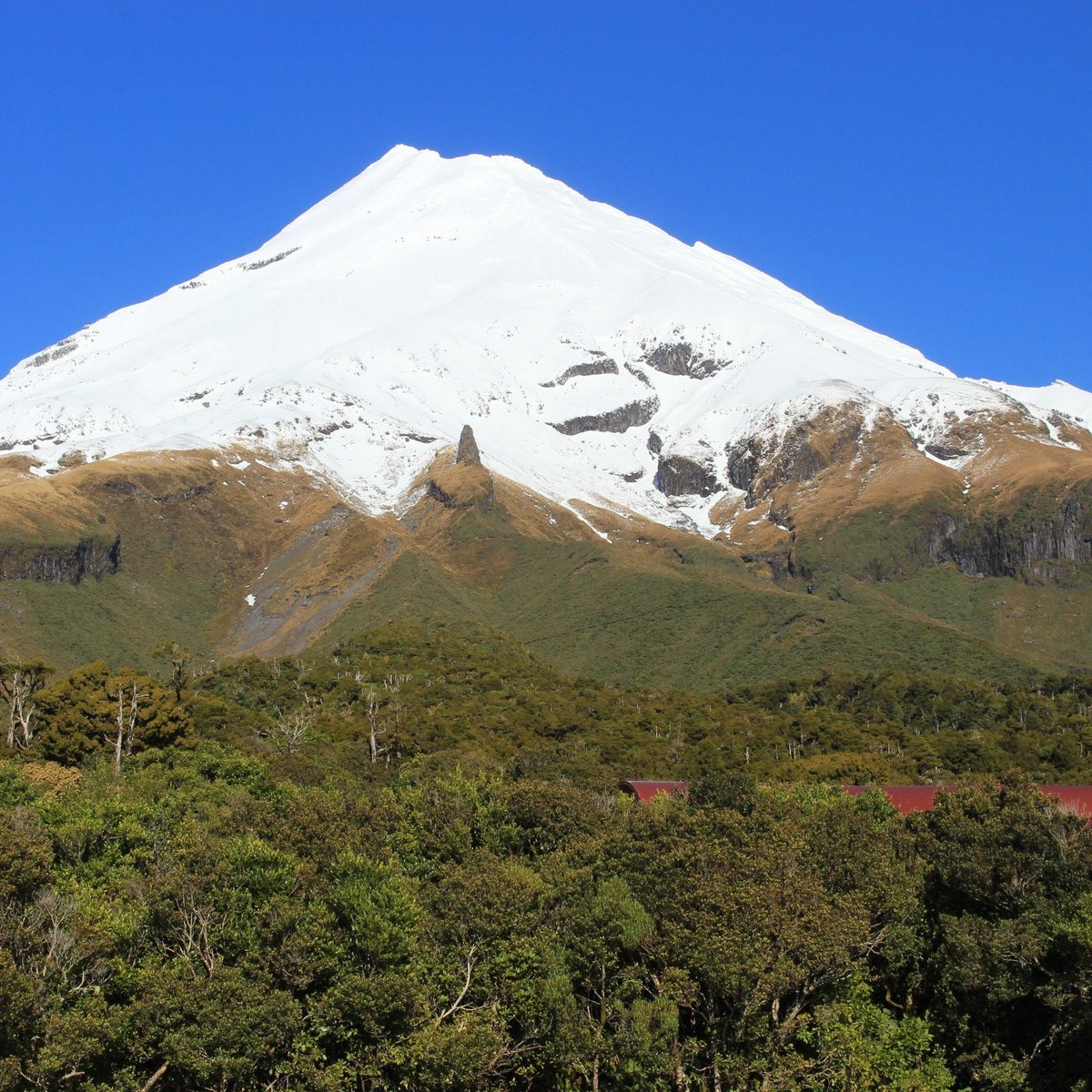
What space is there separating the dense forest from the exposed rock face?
142m

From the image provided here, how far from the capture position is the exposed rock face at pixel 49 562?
18425cm

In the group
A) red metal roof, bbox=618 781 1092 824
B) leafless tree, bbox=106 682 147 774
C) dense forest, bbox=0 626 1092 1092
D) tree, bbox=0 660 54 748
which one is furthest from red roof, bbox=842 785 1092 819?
tree, bbox=0 660 54 748

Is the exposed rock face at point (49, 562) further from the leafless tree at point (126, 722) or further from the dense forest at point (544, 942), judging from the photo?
the dense forest at point (544, 942)

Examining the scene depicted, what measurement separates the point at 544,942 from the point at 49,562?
6599 inches

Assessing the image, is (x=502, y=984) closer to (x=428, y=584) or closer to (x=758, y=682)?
(x=758, y=682)

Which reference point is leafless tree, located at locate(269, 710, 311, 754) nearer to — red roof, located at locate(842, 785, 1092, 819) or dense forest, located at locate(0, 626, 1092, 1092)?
dense forest, located at locate(0, 626, 1092, 1092)

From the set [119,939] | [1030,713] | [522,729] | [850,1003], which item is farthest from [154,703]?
[1030,713]

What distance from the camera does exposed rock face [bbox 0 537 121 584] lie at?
7254 inches

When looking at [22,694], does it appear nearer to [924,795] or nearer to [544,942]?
[924,795]

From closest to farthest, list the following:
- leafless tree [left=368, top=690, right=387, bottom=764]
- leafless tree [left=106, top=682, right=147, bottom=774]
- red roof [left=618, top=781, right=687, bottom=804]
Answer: red roof [left=618, top=781, right=687, bottom=804]
leafless tree [left=106, top=682, right=147, bottom=774]
leafless tree [left=368, top=690, right=387, bottom=764]

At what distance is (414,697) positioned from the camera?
354 ft

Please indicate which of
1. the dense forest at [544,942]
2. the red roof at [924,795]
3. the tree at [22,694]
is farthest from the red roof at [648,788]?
the tree at [22,694]

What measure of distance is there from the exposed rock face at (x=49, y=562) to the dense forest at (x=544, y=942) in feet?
466

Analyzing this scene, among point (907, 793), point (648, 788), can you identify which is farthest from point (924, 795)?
point (648, 788)
